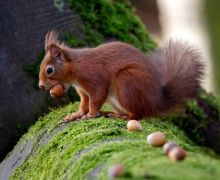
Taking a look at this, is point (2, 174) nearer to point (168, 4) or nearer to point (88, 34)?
point (88, 34)

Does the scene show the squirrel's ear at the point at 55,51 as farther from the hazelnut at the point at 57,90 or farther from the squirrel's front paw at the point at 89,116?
the squirrel's front paw at the point at 89,116

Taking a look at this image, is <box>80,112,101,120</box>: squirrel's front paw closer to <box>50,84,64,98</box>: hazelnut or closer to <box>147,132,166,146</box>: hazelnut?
<box>50,84,64,98</box>: hazelnut

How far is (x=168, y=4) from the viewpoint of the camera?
10.4 meters

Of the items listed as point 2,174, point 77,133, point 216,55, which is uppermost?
point 77,133

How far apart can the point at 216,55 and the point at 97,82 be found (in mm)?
5072

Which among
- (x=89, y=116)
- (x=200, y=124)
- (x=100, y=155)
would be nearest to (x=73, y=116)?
(x=89, y=116)

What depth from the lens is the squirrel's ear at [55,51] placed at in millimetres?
4205

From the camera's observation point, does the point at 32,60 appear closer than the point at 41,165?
No

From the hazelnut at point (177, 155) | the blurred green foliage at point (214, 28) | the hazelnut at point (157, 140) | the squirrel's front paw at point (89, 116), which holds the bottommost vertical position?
the blurred green foliage at point (214, 28)

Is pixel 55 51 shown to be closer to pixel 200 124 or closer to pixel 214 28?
pixel 200 124

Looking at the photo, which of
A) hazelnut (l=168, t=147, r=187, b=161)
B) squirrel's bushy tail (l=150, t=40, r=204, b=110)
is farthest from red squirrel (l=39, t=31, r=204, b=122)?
hazelnut (l=168, t=147, r=187, b=161)

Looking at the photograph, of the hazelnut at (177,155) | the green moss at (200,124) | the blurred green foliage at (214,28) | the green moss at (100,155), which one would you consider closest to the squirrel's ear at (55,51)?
the green moss at (100,155)

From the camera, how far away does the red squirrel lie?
412 centimetres

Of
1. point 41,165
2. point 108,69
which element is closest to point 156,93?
point 108,69
